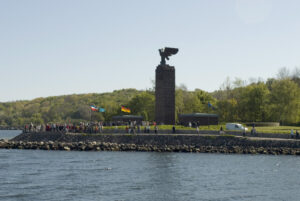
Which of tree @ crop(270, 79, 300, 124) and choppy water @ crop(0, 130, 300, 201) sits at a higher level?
tree @ crop(270, 79, 300, 124)

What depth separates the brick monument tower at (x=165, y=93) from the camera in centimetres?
7331

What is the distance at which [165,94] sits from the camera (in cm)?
7331

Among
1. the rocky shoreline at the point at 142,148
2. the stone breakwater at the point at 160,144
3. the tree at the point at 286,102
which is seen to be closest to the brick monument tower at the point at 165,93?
the stone breakwater at the point at 160,144

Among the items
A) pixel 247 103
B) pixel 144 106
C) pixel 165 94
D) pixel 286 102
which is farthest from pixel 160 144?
pixel 144 106

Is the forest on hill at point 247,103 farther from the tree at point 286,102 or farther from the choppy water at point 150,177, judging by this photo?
the choppy water at point 150,177

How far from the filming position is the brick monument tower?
73312 mm

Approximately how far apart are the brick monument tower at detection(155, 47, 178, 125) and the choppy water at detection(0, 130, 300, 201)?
1907 centimetres

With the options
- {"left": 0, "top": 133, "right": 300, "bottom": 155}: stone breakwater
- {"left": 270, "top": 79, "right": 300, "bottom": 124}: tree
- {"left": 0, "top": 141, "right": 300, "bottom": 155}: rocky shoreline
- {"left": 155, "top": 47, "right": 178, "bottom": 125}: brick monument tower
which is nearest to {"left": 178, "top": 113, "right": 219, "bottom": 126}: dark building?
{"left": 155, "top": 47, "right": 178, "bottom": 125}: brick monument tower

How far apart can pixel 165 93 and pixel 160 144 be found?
12.9m

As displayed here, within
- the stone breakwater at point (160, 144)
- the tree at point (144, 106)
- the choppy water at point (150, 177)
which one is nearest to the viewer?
the choppy water at point (150, 177)

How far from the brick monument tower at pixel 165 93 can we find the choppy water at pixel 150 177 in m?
19.1

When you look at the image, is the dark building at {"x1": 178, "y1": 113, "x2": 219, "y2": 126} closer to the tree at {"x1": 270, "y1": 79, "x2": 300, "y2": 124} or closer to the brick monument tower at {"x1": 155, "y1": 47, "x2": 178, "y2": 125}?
the brick monument tower at {"x1": 155, "y1": 47, "x2": 178, "y2": 125}

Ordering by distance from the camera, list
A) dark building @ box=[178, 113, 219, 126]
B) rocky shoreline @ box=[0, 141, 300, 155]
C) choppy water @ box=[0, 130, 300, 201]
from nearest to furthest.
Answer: choppy water @ box=[0, 130, 300, 201] → rocky shoreline @ box=[0, 141, 300, 155] → dark building @ box=[178, 113, 219, 126]

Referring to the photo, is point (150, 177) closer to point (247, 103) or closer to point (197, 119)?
point (197, 119)
